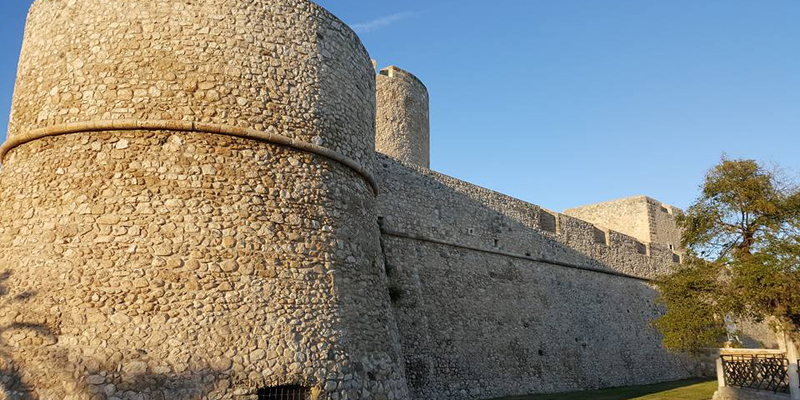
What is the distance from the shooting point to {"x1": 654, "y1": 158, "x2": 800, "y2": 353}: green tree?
11180 millimetres

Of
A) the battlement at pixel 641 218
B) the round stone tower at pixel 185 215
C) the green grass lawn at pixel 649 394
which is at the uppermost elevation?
the battlement at pixel 641 218

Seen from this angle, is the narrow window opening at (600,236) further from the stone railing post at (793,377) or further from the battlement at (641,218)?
the stone railing post at (793,377)

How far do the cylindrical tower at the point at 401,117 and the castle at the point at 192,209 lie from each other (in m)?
7.18

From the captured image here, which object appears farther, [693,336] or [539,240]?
[539,240]

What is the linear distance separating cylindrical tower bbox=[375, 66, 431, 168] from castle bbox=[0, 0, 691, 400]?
7.18 m

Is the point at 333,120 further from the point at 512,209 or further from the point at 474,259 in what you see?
the point at 512,209

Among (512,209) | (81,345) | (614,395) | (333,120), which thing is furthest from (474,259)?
(81,345)

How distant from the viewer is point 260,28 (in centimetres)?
743

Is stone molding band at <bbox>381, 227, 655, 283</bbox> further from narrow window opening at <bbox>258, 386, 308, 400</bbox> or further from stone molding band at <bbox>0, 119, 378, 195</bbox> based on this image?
narrow window opening at <bbox>258, 386, 308, 400</bbox>

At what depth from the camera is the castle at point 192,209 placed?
19.5 feet

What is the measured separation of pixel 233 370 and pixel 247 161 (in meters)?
2.30

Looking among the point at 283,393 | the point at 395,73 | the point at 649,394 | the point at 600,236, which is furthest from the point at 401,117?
the point at 283,393

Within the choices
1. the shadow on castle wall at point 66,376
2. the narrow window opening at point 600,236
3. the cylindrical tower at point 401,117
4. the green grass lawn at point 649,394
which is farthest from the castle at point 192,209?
the narrow window opening at point 600,236

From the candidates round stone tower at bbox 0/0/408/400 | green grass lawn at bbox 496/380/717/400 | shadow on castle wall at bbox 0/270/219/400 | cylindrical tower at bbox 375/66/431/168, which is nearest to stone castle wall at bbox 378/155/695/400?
green grass lawn at bbox 496/380/717/400
